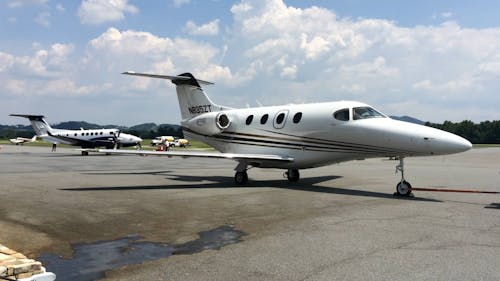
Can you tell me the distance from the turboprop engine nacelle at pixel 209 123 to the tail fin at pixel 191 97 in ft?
1.59

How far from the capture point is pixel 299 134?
16516mm

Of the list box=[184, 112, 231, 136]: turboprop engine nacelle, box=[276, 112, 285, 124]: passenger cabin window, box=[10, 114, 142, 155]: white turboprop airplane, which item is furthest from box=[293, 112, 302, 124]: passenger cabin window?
box=[10, 114, 142, 155]: white turboprop airplane

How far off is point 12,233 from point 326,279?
579 centimetres

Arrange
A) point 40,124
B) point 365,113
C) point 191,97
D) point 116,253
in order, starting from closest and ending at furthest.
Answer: point 116,253 → point 365,113 → point 191,97 → point 40,124

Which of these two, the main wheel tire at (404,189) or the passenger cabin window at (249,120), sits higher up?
the passenger cabin window at (249,120)

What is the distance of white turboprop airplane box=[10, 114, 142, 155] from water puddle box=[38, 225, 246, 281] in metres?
43.0

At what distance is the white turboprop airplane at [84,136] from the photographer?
1966 inches

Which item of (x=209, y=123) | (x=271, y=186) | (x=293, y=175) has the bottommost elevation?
(x=271, y=186)

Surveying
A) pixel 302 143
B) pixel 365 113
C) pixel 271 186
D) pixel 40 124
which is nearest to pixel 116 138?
pixel 40 124

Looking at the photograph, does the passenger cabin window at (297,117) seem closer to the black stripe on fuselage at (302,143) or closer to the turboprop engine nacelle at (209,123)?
the black stripe on fuselage at (302,143)

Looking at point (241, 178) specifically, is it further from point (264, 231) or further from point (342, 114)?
point (264, 231)

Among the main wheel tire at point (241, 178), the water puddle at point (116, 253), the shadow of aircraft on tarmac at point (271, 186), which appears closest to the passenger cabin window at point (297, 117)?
the shadow of aircraft on tarmac at point (271, 186)

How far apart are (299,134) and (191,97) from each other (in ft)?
22.6

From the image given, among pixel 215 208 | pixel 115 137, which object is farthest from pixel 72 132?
pixel 215 208
